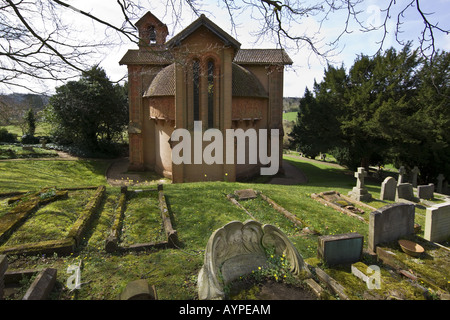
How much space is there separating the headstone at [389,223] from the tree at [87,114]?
25264mm

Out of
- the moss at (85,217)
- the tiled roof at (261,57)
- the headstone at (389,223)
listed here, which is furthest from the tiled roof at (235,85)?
the headstone at (389,223)

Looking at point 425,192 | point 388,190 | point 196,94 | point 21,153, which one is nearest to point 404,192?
point 388,190

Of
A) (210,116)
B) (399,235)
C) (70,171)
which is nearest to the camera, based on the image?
(399,235)

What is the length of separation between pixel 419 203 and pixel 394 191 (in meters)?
1.23

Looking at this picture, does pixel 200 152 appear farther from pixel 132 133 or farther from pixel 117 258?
pixel 117 258

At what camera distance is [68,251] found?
6.64m

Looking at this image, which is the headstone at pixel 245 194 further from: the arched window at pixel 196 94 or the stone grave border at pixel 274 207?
the arched window at pixel 196 94

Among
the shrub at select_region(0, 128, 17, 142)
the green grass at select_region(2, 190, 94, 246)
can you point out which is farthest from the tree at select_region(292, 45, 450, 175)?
the shrub at select_region(0, 128, 17, 142)

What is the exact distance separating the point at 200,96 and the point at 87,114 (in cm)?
1449

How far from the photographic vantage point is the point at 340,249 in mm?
6785

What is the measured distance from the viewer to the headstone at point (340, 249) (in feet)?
21.8

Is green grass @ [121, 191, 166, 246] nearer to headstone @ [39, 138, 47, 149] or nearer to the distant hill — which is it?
the distant hill
